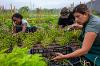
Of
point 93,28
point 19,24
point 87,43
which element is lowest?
point 19,24

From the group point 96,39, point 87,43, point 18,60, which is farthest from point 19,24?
point 18,60

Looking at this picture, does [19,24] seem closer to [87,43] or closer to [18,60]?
[87,43]

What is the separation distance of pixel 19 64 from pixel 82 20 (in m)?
1.51

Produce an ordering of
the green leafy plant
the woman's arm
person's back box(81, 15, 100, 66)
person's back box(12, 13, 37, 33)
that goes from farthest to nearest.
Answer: person's back box(12, 13, 37, 33) → person's back box(81, 15, 100, 66) → the woman's arm → the green leafy plant

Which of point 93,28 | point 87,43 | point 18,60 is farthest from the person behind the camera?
point 93,28

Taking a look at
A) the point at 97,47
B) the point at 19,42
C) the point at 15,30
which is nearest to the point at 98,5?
the point at 15,30

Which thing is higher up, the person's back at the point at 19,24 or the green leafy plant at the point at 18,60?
the green leafy plant at the point at 18,60

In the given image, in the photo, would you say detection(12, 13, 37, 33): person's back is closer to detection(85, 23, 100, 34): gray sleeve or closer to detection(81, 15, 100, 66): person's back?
detection(81, 15, 100, 66): person's back

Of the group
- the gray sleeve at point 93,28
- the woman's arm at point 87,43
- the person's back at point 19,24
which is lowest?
the person's back at point 19,24

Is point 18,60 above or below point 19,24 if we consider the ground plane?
above

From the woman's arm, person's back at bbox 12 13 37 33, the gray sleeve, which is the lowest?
person's back at bbox 12 13 37 33

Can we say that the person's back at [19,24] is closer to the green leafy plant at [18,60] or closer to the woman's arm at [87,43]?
the woman's arm at [87,43]

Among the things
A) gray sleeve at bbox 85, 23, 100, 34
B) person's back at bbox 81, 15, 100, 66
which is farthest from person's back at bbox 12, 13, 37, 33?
gray sleeve at bbox 85, 23, 100, 34

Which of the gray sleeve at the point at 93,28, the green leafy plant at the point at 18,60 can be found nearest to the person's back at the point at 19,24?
the gray sleeve at the point at 93,28
